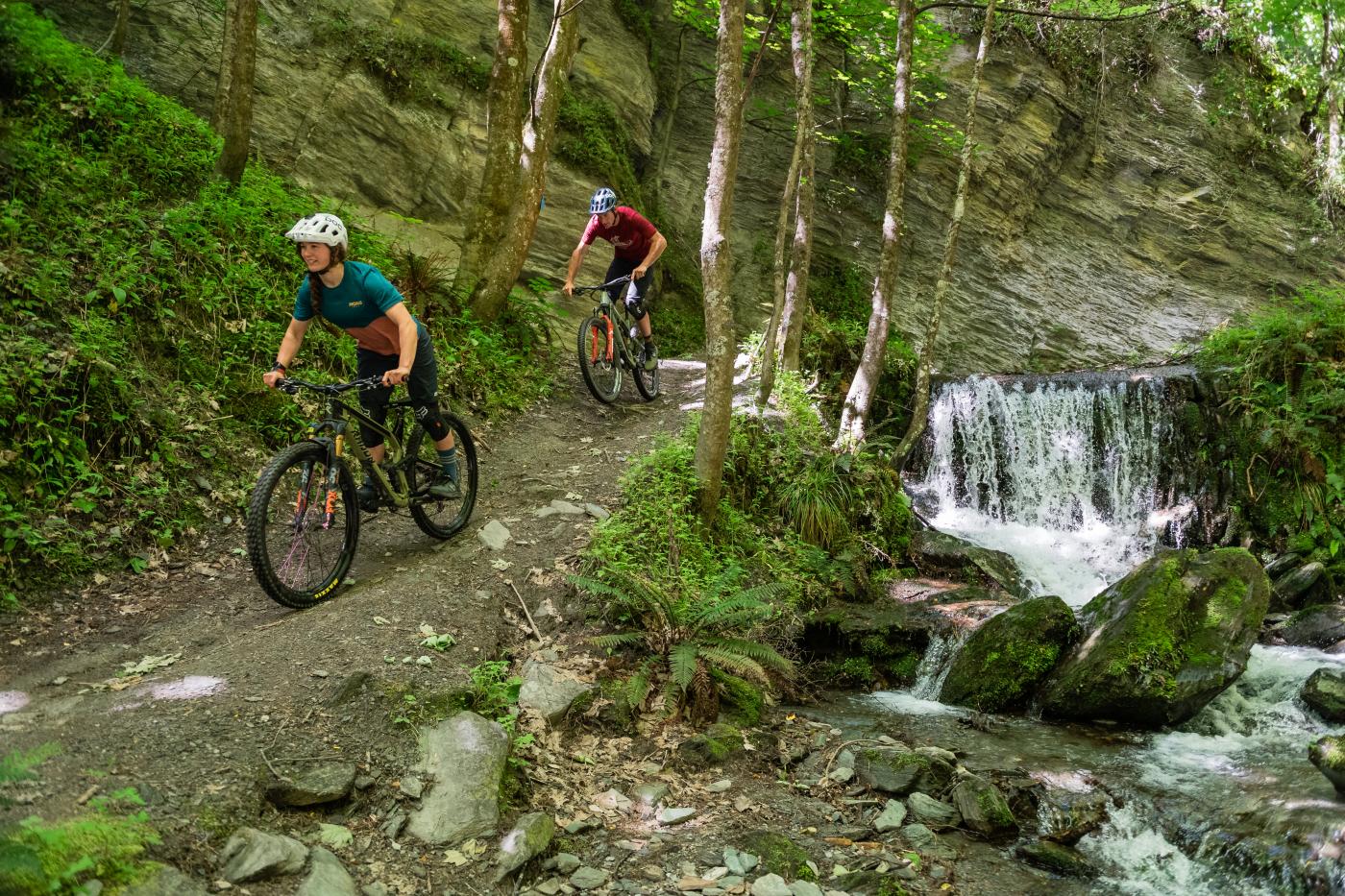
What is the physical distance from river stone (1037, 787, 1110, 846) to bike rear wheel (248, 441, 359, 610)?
510 cm

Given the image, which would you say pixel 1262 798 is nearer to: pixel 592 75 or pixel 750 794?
pixel 750 794

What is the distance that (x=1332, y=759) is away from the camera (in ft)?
17.6

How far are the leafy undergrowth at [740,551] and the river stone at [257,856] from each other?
236cm

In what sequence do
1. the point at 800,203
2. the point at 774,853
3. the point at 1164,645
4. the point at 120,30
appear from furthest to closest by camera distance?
the point at 120,30 < the point at 800,203 < the point at 1164,645 < the point at 774,853

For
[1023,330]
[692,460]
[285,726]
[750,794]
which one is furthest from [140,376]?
[1023,330]

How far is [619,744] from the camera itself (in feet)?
17.3

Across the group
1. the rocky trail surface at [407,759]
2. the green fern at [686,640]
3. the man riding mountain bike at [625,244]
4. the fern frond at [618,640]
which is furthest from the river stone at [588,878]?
the man riding mountain bike at [625,244]

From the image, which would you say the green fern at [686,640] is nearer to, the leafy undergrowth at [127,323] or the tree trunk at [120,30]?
the leafy undergrowth at [127,323]

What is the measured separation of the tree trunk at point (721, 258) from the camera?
6.85 m

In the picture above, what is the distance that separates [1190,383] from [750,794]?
12.0m

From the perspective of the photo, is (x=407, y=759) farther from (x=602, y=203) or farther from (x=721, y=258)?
(x=602, y=203)

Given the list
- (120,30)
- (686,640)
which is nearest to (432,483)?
(686,640)

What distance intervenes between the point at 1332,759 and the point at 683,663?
4.37 m

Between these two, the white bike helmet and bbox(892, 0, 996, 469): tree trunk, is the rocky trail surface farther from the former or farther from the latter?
bbox(892, 0, 996, 469): tree trunk
